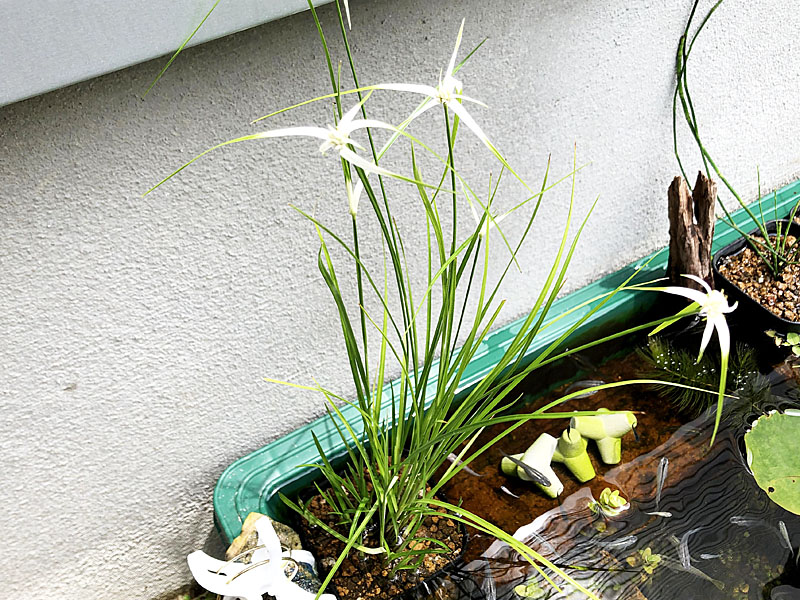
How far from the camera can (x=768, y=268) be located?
1156 mm

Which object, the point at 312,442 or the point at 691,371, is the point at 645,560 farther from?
the point at 312,442

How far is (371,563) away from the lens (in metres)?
0.86

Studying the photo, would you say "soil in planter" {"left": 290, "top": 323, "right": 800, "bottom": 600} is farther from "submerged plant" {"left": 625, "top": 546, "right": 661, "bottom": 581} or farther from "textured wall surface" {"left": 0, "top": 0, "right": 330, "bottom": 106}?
"textured wall surface" {"left": 0, "top": 0, "right": 330, "bottom": 106}

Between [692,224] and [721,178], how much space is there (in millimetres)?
199

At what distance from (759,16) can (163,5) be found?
947mm

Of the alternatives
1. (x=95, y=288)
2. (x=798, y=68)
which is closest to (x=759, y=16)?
(x=798, y=68)

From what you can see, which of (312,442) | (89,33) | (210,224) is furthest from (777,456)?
(89,33)

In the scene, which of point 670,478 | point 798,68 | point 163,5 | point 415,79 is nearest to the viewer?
point 163,5

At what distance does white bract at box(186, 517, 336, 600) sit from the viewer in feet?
2.36

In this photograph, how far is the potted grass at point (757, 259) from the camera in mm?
1057

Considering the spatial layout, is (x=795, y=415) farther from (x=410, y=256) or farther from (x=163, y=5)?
(x=163, y=5)

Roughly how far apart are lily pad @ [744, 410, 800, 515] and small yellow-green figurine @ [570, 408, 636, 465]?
17 cm

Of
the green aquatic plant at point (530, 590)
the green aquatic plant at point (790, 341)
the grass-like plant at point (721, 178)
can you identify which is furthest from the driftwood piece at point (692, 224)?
the green aquatic plant at point (530, 590)

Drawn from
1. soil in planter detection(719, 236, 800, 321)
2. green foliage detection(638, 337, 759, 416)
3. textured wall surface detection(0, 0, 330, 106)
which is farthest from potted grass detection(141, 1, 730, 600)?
soil in planter detection(719, 236, 800, 321)
